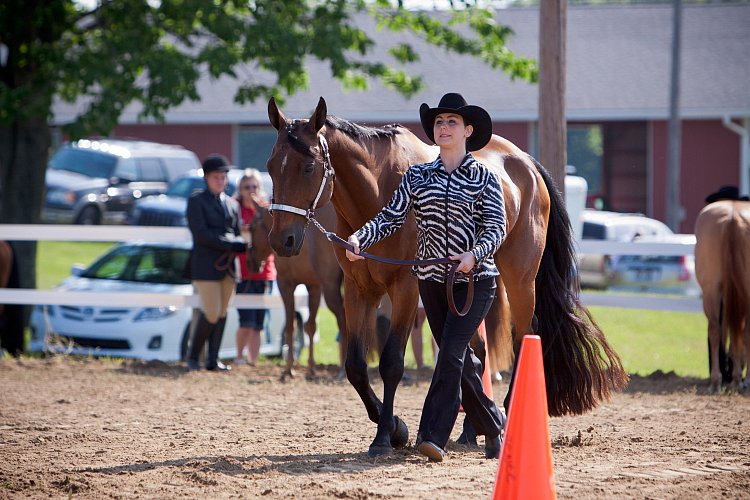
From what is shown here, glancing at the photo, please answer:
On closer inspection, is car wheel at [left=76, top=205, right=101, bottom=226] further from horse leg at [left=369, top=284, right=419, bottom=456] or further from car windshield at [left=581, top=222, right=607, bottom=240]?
horse leg at [left=369, top=284, right=419, bottom=456]

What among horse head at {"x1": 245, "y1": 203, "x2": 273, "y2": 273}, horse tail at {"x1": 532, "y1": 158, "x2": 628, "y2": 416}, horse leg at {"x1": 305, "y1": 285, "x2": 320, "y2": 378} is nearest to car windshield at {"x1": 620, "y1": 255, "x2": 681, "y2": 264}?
horse leg at {"x1": 305, "y1": 285, "x2": 320, "y2": 378}

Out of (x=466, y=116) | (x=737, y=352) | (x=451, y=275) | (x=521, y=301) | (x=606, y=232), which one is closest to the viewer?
(x=451, y=275)

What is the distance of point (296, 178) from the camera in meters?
5.41

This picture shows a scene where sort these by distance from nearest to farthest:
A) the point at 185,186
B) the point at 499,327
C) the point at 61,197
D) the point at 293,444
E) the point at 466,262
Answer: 1. the point at 466,262
2. the point at 293,444
3. the point at 499,327
4. the point at 185,186
5. the point at 61,197

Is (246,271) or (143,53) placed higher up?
(143,53)

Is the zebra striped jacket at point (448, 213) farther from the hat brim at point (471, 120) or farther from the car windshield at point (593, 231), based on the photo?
the car windshield at point (593, 231)

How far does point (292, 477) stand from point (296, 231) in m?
1.35

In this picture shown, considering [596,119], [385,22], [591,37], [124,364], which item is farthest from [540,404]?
[591,37]

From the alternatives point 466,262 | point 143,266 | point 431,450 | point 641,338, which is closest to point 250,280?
point 143,266

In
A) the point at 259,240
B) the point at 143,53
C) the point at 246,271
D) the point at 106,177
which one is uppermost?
the point at 143,53

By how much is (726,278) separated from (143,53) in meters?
7.85

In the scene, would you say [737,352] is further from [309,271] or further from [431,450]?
[431,450]

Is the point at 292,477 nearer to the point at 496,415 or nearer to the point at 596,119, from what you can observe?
the point at 496,415

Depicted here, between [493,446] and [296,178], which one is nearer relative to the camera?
[296,178]
